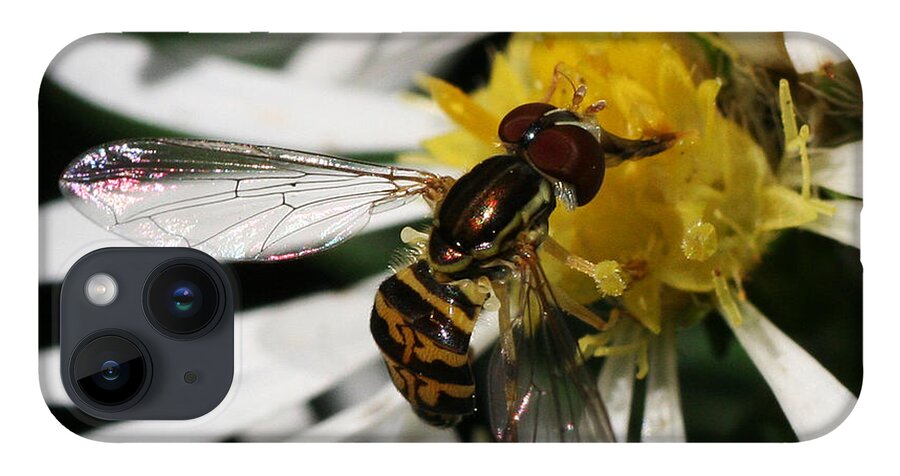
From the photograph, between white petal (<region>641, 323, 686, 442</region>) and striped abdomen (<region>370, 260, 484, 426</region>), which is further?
white petal (<region>641, 323, 686, 442</region>)

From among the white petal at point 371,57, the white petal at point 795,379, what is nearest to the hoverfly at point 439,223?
the white petal at point 371,57

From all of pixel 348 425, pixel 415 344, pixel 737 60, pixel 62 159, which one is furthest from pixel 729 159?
pixel 62 159

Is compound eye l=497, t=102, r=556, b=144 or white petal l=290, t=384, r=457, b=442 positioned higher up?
compound eye l=497, t=102, r=556, b=144

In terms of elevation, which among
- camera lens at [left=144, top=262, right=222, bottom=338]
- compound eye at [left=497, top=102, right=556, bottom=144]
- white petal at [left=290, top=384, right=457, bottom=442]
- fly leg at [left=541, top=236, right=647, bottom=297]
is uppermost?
compound eye at [left=497, top=102, right=556, bottom=144]

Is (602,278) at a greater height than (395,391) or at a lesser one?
greater

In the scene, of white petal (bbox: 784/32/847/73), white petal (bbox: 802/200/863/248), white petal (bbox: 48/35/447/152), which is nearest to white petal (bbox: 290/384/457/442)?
white petal (bbox: 48/35/447/152)

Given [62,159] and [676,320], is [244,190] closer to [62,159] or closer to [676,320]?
[62,159]

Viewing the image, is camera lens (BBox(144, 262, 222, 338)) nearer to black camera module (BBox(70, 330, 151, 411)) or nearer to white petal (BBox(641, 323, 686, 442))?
black camera module (BBox(70, 330, 151, 411))
